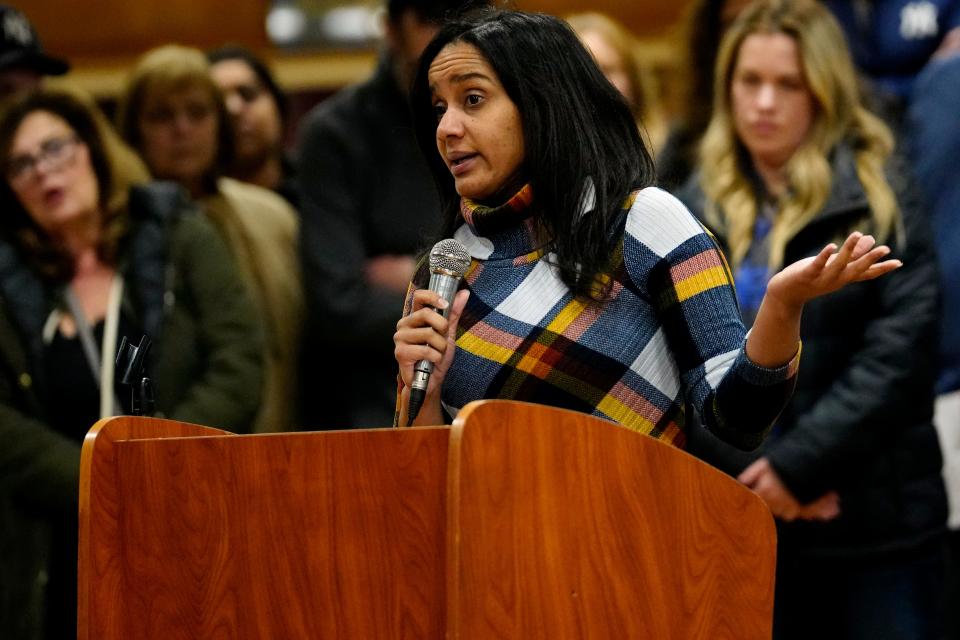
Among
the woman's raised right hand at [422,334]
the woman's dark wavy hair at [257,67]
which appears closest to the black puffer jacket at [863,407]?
the woman's raised right hand at [422,334]

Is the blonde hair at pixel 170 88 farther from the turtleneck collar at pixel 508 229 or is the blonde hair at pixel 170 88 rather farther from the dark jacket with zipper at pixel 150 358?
the turtleneck collar at pixel 508 229

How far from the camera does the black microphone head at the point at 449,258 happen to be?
171 centimetres

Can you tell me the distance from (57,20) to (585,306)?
4.08m

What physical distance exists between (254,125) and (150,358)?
48.7 inches

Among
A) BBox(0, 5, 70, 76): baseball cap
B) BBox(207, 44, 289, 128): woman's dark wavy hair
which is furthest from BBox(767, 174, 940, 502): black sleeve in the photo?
BBox(0, 5, 70, 76): baseball cap

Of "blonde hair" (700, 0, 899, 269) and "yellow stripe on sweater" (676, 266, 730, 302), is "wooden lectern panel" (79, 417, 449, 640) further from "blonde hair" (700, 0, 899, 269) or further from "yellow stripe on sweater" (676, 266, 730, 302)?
"blonde hair" (700, 0, 899, 269)

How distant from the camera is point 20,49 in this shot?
3441mm

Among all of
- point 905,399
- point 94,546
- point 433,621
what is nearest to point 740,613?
point 433,621

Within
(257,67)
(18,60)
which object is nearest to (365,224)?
(257,67)

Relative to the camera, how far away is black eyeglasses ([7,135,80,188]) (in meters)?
2.94

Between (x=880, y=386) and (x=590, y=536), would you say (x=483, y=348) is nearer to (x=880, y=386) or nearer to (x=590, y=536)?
(x=590, y=536)

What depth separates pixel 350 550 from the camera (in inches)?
55.8

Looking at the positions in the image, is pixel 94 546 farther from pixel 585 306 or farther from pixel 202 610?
pixel 585 306

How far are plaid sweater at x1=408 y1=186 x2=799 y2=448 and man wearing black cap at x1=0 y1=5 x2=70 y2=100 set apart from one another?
2.14 metres
